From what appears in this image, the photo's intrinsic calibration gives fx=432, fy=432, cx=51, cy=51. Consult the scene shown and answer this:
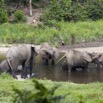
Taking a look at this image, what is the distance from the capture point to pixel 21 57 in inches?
627

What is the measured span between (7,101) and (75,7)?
74.8 ft

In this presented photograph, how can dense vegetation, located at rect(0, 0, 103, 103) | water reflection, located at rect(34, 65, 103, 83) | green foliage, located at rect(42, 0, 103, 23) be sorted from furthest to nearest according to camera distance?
green foliage, located at rect(42, 0, 103, 23) → dense vegetation, located at rect(0, 0, 103, 103) → water reflection, located at rect(34, 65, 103, 83)

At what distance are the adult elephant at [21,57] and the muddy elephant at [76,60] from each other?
1.92m

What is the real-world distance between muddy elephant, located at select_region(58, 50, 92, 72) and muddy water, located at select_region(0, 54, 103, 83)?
293mm

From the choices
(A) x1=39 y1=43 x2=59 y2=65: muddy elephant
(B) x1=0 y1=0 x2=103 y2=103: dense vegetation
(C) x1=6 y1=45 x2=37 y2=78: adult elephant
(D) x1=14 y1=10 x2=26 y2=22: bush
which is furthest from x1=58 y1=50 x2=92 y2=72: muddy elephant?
(D) x1=14 y1=10 x2=26 y2=22: bush

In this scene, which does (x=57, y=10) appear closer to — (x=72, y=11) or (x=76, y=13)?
(x=72, y=11)

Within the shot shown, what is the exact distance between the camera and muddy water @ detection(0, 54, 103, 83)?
14.6m

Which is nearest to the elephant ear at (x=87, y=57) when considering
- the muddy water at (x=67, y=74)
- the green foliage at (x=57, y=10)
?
the muddy water at (x=67, y=74)

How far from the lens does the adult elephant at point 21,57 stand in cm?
1557

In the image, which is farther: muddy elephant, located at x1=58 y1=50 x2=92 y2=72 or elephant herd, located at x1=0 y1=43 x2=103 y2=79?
muddy elephant, located at x1=58 y1=50 x2=92 y2=72

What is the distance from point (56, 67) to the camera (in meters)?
18.0

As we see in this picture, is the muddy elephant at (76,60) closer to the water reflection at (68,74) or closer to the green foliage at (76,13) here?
the water reflection at (68,74)

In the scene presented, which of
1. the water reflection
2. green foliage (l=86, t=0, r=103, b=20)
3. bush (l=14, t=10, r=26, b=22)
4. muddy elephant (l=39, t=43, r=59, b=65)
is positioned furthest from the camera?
green foliage (l=86, t=0, r=103, b=20)

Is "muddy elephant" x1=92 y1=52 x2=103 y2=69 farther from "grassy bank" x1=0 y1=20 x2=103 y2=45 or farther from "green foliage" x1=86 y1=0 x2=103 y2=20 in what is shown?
"green foliage" x1=86 y1=0 x2=103 y2=20
